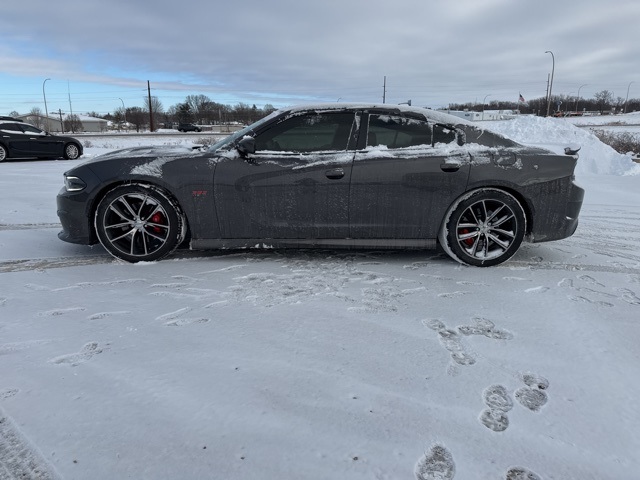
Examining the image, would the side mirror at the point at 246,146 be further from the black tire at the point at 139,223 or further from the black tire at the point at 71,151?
the black tire at the point at 71,151

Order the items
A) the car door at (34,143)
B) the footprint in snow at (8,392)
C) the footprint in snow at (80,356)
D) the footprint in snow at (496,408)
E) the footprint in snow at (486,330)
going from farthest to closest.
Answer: the car door at (34,143) → the footprint in snow at (486,330) → the footprint in snow at (80,356) → the footprint in snow at (8,392) → the footprint in snow at (496,408)

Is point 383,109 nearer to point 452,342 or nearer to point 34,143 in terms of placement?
point 452,342

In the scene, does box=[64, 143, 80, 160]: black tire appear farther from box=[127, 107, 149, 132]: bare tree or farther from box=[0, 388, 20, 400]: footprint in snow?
box=[127, 107, 149, 132]: bare tree

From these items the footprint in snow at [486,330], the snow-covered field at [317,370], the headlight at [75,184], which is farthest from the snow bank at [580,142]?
the headlight at [75,184]

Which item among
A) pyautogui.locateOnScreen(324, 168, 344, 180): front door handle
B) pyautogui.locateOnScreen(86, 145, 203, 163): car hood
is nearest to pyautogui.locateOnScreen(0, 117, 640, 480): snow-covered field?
pyautogui.locateOnScreen(324, 168, 344, 180): front door handle

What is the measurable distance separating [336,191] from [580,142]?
44.2 ft

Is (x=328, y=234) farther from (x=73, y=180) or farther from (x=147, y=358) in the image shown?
(x=73, y=180)

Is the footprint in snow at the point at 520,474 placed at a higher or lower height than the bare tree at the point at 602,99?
lower

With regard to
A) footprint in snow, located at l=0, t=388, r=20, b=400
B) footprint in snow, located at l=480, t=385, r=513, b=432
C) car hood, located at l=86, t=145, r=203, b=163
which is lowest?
footprint in snow, located at l=480, t=385, r=513, b=432

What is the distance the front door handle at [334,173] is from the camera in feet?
11.9

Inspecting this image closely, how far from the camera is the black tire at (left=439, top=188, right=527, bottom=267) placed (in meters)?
3.72

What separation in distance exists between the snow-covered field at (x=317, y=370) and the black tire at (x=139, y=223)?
0.16m

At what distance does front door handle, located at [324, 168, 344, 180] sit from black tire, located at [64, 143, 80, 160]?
1293 centimetres

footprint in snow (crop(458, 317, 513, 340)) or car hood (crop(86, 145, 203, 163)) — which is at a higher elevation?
car hood (crop(86, 145, 203, 163))
